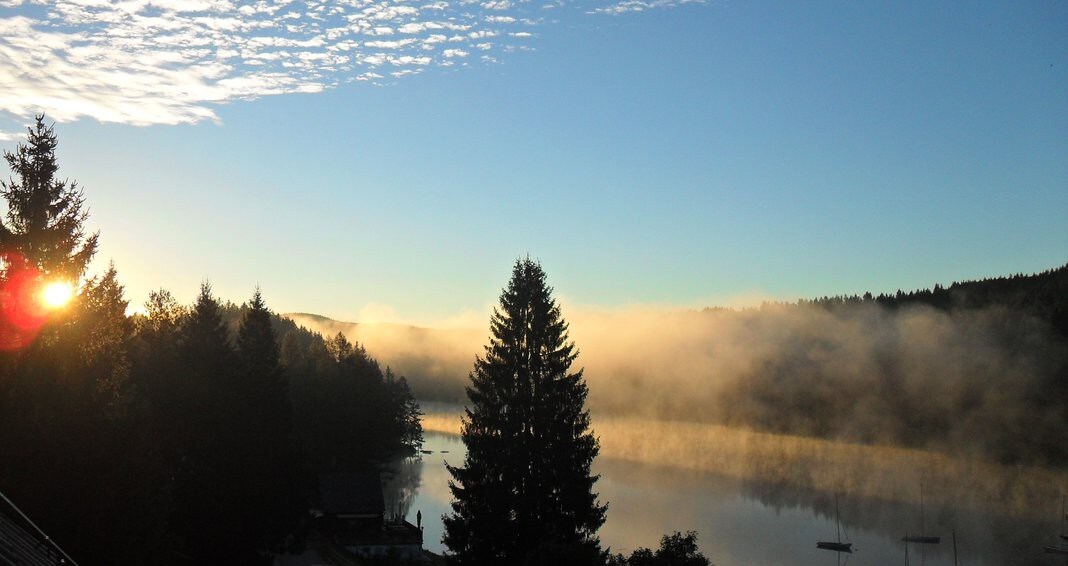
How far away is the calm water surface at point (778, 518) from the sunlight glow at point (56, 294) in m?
29.5

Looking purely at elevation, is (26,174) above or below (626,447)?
above

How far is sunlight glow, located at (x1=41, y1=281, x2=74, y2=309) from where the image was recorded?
58.1ft

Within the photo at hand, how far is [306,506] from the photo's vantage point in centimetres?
3125

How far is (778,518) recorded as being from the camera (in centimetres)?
6297

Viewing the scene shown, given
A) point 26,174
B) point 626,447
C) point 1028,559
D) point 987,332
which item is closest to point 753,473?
point 626,447

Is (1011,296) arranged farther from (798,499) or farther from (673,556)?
(673,556)

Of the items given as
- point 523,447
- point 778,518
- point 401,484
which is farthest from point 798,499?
point 523,447

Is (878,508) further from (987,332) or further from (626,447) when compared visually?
(987,332)

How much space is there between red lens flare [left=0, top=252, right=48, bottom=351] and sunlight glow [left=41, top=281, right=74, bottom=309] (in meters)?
0.13

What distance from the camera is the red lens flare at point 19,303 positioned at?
A: 1692cm

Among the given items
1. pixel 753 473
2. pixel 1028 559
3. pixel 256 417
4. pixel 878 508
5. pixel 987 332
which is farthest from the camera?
pixel 987 332

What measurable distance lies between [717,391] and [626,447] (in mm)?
47220

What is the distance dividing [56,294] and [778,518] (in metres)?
56.5

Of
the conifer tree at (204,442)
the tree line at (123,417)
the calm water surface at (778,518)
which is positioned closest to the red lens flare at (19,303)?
the tree line at (123,417)
